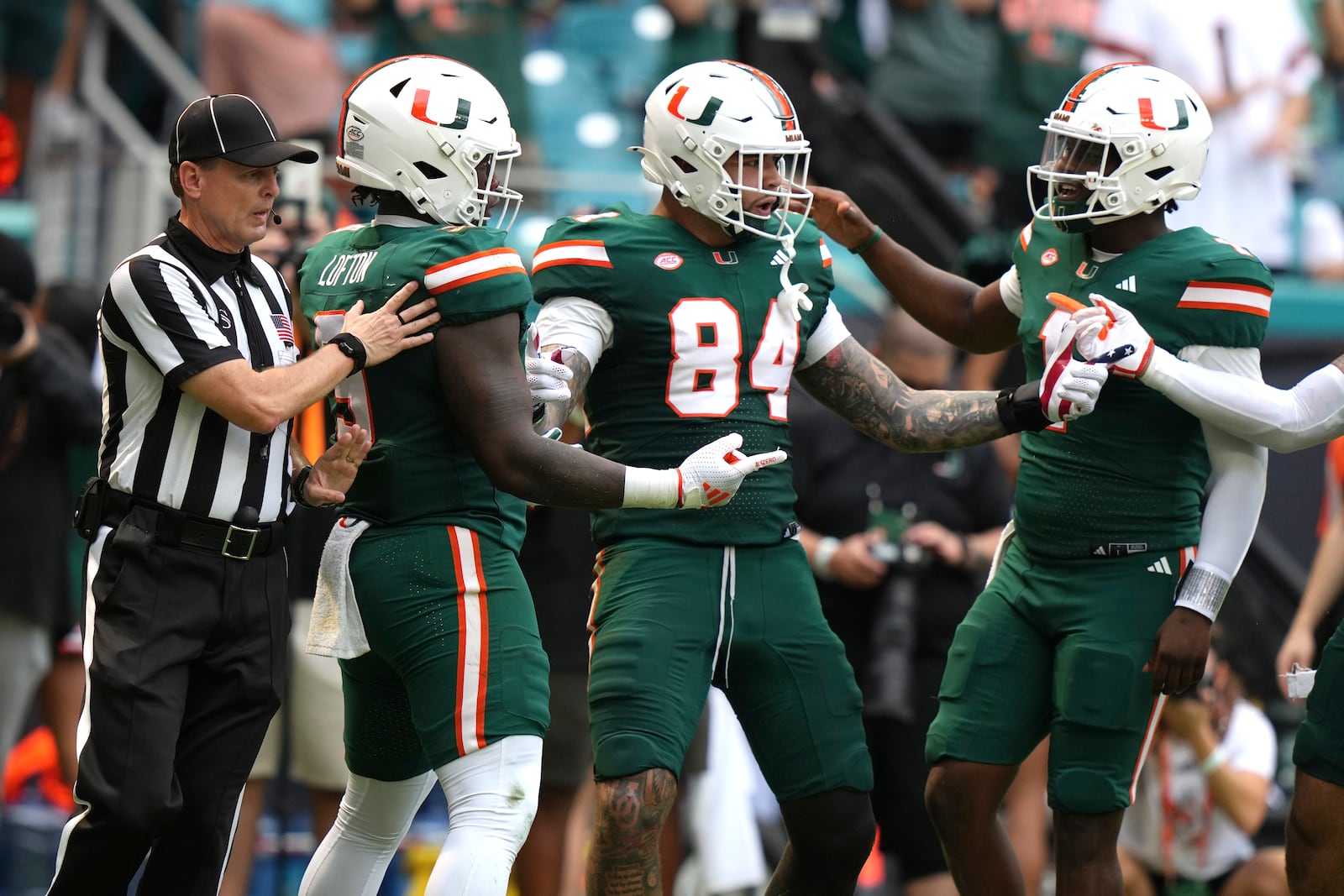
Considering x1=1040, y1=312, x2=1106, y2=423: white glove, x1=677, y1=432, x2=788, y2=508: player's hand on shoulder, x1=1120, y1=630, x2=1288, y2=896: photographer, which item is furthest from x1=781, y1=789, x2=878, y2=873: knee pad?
x1=1120, y1=630, x2=1288, y2=896: photographer

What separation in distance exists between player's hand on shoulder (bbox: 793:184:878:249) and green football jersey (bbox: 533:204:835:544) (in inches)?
21.9

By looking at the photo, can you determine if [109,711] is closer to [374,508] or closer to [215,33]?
[374,508]

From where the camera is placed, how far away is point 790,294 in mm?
4516

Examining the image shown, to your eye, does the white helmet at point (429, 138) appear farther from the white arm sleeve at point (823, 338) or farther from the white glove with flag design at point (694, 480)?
the white arm sleeve at point (823, 338)

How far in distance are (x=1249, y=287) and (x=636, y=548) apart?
1535mm

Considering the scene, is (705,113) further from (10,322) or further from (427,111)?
(10,322)

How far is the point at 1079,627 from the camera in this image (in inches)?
177

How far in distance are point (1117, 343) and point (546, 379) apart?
1.28 metres

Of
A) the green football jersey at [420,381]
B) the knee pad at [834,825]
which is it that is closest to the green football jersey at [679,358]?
the green football jersey at [420,381]

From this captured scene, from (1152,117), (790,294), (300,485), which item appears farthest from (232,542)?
(1152,117)

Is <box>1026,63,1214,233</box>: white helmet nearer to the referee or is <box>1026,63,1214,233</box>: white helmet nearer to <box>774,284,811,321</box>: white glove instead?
<box>774,284,811,321</box>: white glove

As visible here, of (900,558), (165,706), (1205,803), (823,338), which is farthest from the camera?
(1205,803)

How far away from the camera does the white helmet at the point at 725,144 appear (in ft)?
14.7

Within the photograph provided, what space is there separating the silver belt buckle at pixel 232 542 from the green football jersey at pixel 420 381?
215 millimetres
